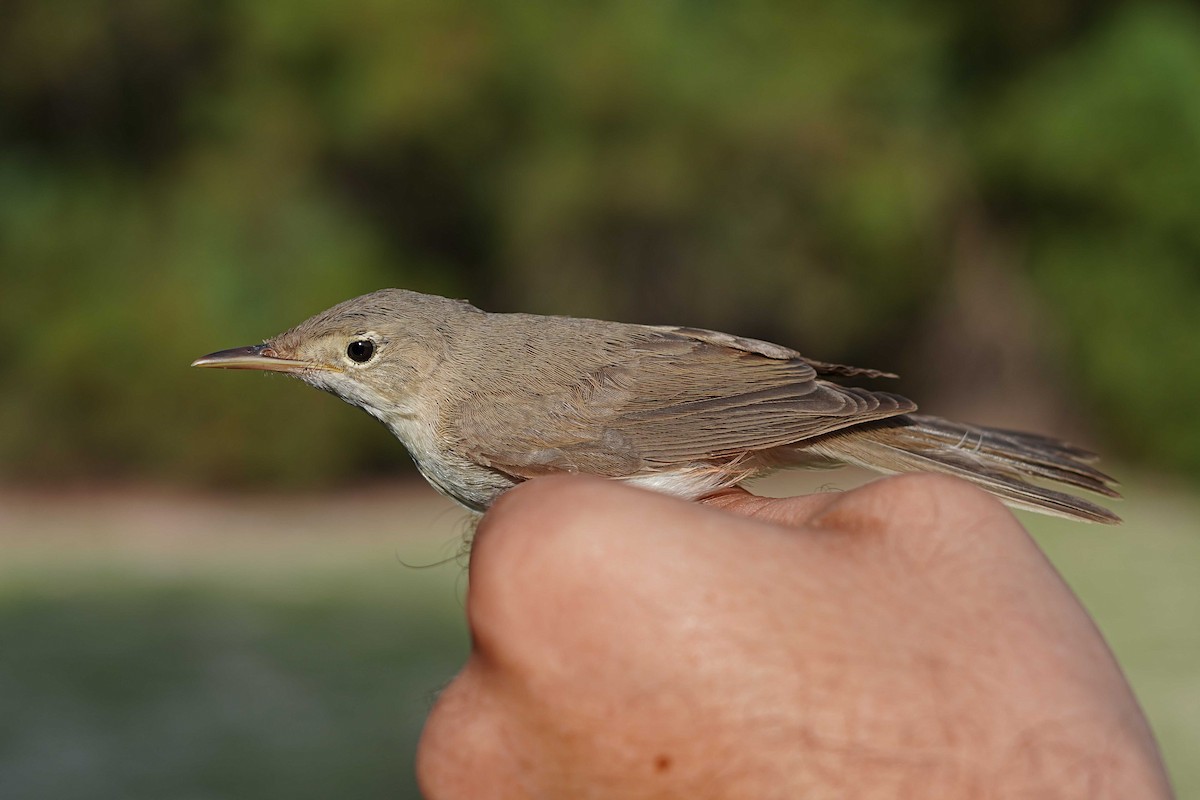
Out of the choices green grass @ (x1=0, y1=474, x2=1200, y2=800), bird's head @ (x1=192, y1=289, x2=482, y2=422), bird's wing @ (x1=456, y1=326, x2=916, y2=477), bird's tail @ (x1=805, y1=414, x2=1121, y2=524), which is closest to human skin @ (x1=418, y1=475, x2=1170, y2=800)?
bird's wing @ (x1=456, y1=326, x2=916, y2=477)

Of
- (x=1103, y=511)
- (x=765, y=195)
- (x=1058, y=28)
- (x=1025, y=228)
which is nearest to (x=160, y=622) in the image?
(x=765, y=195)

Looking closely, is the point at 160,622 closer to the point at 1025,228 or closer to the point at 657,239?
the point at 657,239

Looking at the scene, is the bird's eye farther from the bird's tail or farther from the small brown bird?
the bird's tail

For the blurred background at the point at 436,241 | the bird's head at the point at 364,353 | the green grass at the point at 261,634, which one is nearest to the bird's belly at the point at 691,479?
the bird's head at the point at 364,353

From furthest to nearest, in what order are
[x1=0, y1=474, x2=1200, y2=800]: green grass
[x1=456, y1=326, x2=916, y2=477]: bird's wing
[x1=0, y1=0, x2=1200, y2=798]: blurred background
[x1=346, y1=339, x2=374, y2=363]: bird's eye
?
[x1=0, y1=0, x2=1200, y2=798]: blurred background
[x1=0, y1=474, x2=1200, y2=800]: green grass
[x1=346, y1=339, x2=374, y2=363]: bird's eye
[x1=456, y1=326, x2=916, y2=477]: bird's wing

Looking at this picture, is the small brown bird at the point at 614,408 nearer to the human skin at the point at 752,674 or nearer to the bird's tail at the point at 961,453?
the bird's tail at the point at 961,453
